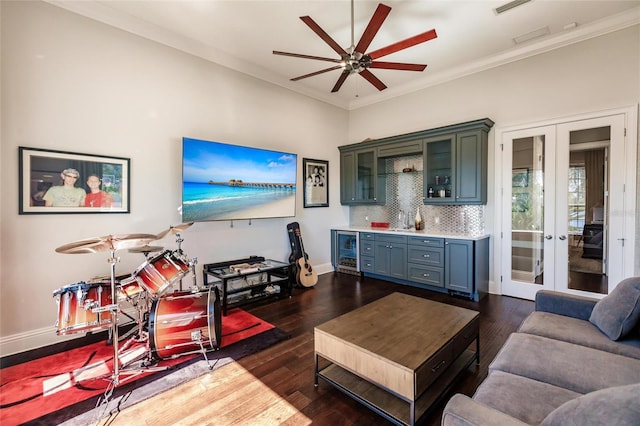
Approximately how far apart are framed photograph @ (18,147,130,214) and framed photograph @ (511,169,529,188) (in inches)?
198

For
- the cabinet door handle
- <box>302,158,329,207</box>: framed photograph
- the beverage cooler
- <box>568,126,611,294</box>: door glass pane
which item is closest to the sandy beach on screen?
<box>302,158,329,207</box>: framed photograph

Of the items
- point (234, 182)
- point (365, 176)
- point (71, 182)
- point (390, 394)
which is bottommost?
point (390, 394)

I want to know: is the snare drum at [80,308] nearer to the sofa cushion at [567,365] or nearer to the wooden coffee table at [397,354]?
the wooden coffee table at [397,354]

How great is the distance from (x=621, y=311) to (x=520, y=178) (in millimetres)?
2679

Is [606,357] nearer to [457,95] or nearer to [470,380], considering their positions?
[470,380]

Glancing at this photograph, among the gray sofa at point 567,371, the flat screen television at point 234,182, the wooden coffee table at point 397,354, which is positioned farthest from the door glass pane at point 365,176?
the gray sofa at point 567,371

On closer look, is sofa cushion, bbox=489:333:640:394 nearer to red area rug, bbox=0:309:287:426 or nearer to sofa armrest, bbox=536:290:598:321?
sofa armrest, bbox=536:290:598:321

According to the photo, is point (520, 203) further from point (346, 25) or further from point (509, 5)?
point (346, 25)

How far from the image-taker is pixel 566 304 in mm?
2244

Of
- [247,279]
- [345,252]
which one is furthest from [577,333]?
[345,252]

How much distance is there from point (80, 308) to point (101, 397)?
2.19ft

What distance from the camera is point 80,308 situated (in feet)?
7.27

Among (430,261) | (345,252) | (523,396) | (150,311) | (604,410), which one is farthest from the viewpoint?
(345,252)

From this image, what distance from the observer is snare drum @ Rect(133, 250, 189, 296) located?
243 cm
